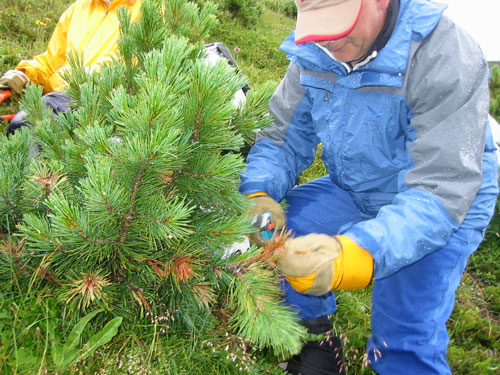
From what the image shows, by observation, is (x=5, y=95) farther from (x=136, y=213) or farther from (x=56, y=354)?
(x=136, y=213)

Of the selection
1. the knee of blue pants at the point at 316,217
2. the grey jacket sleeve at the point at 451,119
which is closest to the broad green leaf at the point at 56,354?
the knee of blue pants at the point at 316,217

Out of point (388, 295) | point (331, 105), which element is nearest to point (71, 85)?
point (331, 105)

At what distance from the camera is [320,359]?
2350 millimetres

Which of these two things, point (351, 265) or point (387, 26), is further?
point (387, 26)

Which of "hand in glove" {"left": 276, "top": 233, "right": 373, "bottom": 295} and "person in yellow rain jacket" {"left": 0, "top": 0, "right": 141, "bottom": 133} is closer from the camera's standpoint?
"hand in glove" {"left": 276, "top": 233, "right": 373, "bottom": 295}

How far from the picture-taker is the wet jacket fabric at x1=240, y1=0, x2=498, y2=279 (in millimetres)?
1771

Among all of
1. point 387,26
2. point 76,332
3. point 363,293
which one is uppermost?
point 387,26

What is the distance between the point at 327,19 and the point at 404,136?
0.79 meters

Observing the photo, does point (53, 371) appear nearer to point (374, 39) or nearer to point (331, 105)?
point (331, 105)

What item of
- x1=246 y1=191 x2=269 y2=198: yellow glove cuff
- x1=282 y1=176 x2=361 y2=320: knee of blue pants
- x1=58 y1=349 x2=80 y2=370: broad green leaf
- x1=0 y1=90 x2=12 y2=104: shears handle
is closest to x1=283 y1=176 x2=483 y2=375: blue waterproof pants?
Answer: x1=282 y1=176 x2=361 y2=320: knee of blue pants

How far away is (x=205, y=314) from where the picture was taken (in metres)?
1.66

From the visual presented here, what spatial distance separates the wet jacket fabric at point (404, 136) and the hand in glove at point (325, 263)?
6 cm

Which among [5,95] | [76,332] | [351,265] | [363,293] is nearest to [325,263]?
[351,265]

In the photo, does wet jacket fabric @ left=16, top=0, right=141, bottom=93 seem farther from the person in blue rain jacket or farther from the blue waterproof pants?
the blue waterproof pants
